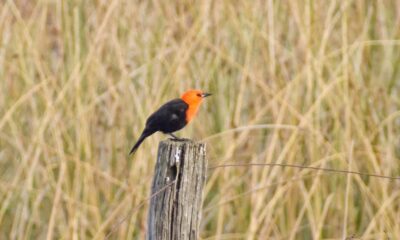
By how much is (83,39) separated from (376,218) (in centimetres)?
144

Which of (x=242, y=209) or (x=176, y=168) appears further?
(x=242, y=209)

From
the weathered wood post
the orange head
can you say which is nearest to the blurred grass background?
the orange head

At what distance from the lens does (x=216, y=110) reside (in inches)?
149

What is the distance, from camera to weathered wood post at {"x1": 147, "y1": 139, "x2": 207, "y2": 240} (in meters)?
1.92

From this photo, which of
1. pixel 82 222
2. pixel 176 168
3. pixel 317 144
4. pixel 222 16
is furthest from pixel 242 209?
pixel 176 168

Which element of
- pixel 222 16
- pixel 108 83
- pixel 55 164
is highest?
pixel 222 16

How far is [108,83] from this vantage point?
12.1 ft

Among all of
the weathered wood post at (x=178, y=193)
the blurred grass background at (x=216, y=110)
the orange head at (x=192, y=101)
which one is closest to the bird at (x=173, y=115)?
the orange head at (x=192, y=101)

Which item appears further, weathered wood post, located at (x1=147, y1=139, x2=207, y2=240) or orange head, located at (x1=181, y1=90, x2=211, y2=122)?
orange head, located at (x1=181, y1=90, x2=211, y2=122)

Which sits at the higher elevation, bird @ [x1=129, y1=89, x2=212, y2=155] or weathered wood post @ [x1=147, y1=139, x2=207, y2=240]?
bird @ [x1=129, y1=89, x2=212, y2=155]

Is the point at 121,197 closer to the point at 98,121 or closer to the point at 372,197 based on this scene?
the point at 98,121

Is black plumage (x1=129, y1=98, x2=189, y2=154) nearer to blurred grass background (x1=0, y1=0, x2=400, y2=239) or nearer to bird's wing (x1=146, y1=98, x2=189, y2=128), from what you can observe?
bird's wing (x1=146, y1=98, x2=189, y2=128)

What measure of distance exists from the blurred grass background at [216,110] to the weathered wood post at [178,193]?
1293mm

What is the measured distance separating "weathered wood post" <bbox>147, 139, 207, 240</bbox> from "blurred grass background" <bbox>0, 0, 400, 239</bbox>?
1.29m
